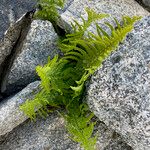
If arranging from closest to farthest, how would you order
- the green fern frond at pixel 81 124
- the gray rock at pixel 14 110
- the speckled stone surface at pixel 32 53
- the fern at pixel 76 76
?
the fern at pixel 76 76 → the green fern frond at pixel 81 124 → the gray rock at pixel 14 110 → the speckled stone surface at pixel 32 53

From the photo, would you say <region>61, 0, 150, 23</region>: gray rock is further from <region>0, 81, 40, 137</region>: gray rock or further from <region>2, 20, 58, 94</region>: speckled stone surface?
<region>0, 81, 40, 137</region>: gray rock

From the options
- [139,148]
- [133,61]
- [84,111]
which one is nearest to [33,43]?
[84,111]

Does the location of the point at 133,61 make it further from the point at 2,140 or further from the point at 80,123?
the point at 2,140

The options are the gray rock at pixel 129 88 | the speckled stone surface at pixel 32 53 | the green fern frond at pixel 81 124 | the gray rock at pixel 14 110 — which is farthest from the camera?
the speckled stone surface at pixel 32 53

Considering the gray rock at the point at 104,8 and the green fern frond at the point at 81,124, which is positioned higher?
the gray rock at the point at 104,8

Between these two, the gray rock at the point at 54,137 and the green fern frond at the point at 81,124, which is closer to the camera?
the green fern frond at the point at 81,124

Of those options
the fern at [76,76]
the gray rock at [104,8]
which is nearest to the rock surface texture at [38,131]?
the fern at [76,76]

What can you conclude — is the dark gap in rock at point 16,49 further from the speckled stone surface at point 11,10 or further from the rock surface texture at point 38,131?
the rock surface texture at point 38,131
